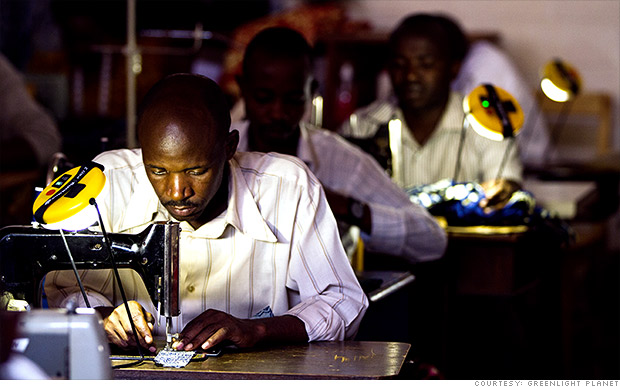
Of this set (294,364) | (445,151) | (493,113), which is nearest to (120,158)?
(294,364)

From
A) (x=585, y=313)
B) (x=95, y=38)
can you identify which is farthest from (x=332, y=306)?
(x=95, y=38)

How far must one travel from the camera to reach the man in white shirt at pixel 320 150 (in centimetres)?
277

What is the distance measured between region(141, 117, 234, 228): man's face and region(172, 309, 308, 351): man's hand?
223 mm

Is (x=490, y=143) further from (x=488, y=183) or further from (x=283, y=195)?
(x=283, y=195)

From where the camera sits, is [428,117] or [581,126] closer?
[428,117]

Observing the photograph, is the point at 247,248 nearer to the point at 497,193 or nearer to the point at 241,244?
the point at 241,244

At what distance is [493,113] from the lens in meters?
2.50

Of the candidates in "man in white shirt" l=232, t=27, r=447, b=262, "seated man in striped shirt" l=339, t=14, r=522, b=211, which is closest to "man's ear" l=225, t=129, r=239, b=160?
"man in white shirt" l=232, t=27, r=447, b=262

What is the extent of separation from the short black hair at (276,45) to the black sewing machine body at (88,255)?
1.11 m

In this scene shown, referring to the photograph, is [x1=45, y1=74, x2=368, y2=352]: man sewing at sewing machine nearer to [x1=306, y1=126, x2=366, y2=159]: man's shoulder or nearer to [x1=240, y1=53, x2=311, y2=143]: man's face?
[x1=240, y1=53, x2=311, y2=143]: man's face

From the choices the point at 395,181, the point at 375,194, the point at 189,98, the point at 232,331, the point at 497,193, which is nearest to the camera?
the point at 232,331

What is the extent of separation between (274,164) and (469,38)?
4070 millimetres

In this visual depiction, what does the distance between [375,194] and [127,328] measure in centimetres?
139

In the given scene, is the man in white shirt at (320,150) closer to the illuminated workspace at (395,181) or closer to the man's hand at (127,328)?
the illuminated workspace at (395,181)
